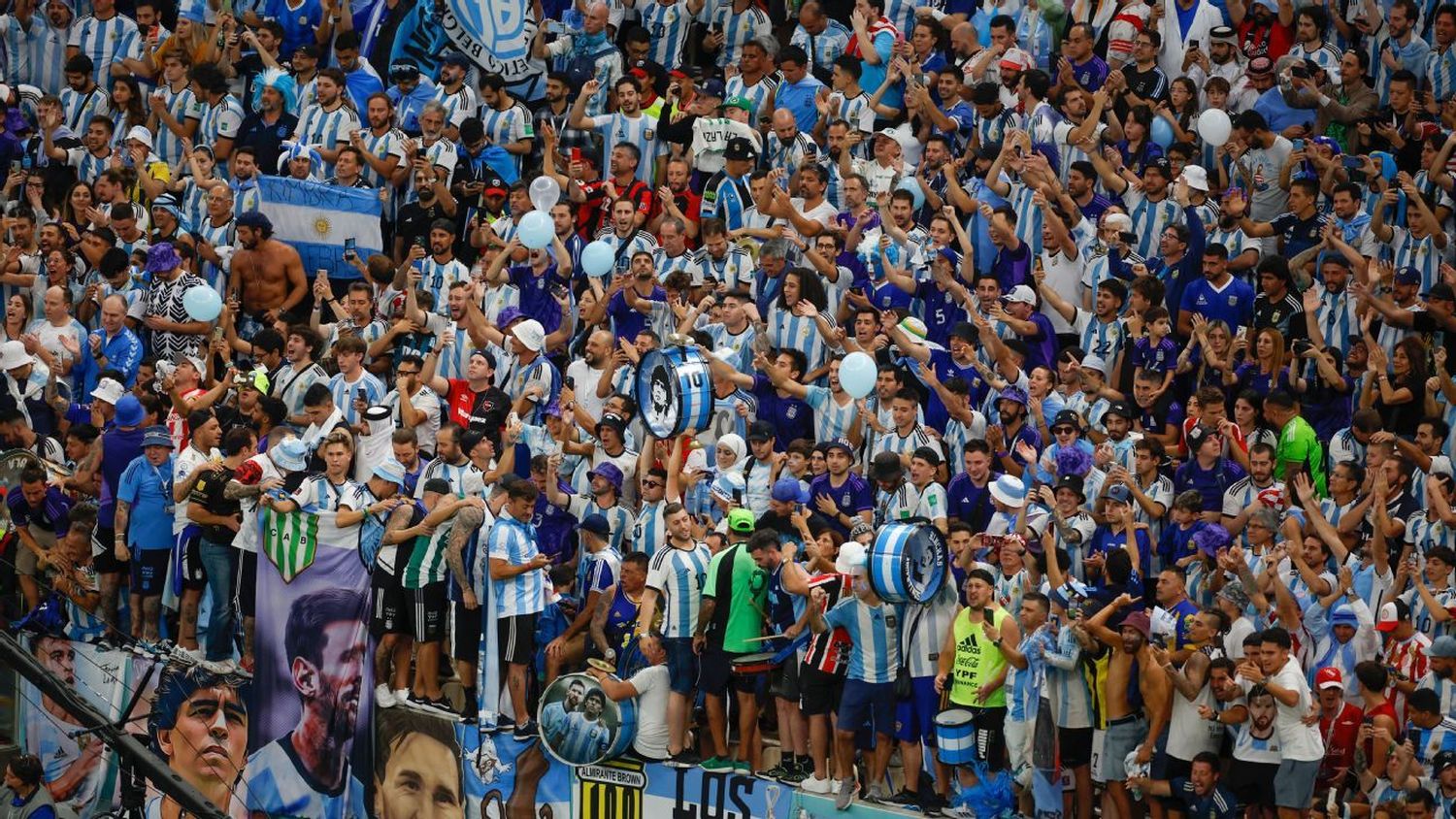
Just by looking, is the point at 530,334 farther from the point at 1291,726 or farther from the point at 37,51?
the point at 37,51

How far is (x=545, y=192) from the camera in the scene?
64.3ft

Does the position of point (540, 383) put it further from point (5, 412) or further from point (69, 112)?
point (69, 112)

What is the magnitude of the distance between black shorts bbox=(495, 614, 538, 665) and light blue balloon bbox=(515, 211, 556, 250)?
3785mm

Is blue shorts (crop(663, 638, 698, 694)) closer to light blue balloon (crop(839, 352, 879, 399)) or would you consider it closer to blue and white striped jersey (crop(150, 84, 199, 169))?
light blue balloon (crop(839, 352, 879, 399))

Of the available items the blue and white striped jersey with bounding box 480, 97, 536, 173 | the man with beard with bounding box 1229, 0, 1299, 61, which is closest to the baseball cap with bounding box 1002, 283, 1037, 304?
the man with beard with bounding box 1229, 0, 1299, 61

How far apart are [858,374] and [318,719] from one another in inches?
182

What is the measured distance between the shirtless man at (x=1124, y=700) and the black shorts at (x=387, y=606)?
507 cm

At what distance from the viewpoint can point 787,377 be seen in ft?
56.2

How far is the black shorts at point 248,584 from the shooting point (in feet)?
57.1

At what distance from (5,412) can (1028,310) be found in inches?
314

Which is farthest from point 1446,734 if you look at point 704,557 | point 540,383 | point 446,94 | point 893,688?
point 446,94

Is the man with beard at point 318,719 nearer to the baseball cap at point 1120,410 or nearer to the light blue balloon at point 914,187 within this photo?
the light blue balloon at point 914,187

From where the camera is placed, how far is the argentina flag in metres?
20.3

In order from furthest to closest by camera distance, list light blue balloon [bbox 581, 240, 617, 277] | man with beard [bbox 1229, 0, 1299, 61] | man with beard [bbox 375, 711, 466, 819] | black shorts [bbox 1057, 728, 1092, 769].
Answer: man with beard [bbox 1229, 0, 1299, 61] → light blue balloon [bbox 581, 240, 617, 277] → man with beard [bbox 375, 711, 466, 819] → black shorts [bbox 1057, 728, 1092, 769]
